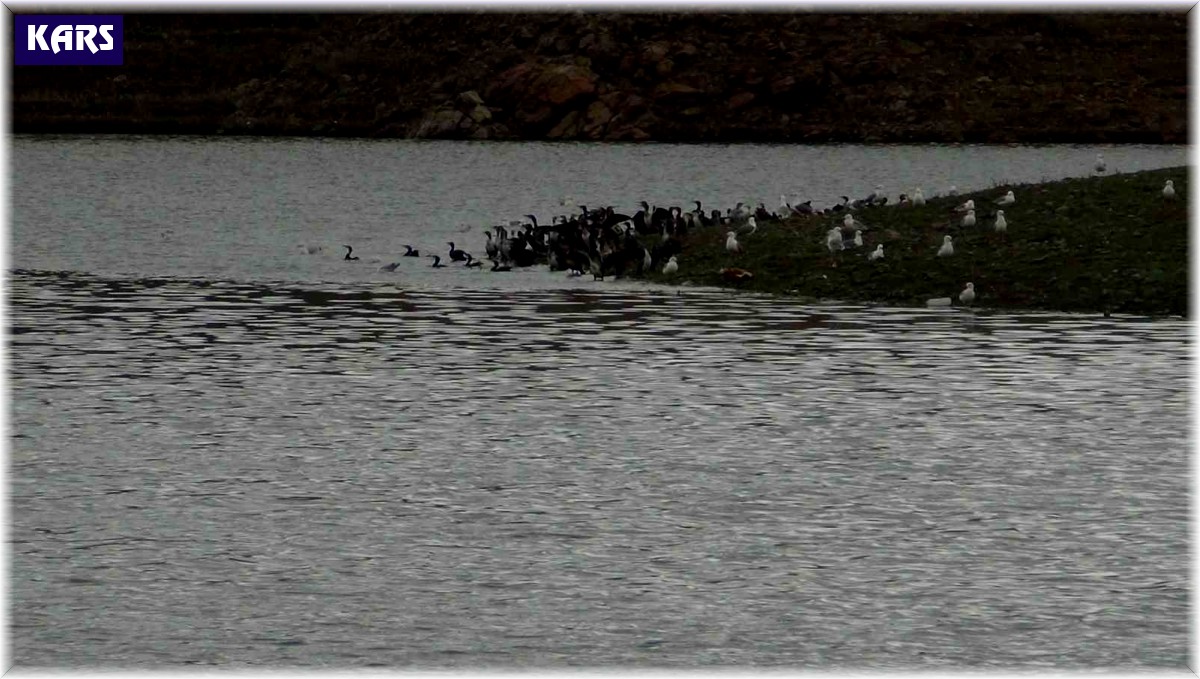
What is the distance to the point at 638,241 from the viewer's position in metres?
27.2

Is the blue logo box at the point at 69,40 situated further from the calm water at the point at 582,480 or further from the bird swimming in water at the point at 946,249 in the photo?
the calm water at the point at 582,480

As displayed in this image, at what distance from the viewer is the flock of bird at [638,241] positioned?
2578 centimetres

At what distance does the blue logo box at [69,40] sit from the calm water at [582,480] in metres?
70.7

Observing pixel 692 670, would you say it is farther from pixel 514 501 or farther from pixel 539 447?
pixel 539 447

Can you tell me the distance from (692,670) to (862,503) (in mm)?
→ 3393

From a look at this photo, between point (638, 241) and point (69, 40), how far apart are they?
233ft

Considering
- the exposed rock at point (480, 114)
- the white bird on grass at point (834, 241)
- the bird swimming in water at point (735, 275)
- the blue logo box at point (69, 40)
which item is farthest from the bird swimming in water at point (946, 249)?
the blue logo box at point (69, 40)

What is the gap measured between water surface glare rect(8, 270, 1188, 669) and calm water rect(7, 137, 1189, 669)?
0.03m

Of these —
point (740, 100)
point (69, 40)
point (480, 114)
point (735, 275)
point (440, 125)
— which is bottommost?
point (735, 275)

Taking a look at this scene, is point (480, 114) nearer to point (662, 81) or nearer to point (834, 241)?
point (662, 81)

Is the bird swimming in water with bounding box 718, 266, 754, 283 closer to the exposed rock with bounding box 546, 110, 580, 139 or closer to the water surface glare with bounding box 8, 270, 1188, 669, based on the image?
the water surface glare with bounding box 8, 270, 1188, 669

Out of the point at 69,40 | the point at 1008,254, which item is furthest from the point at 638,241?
the point at 69,40

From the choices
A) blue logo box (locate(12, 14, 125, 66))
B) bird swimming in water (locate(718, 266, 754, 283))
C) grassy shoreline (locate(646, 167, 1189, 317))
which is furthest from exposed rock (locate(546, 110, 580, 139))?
bird swimming in water (locate(718, 266, 754, 283))

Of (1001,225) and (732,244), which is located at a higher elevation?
(1001,225)
